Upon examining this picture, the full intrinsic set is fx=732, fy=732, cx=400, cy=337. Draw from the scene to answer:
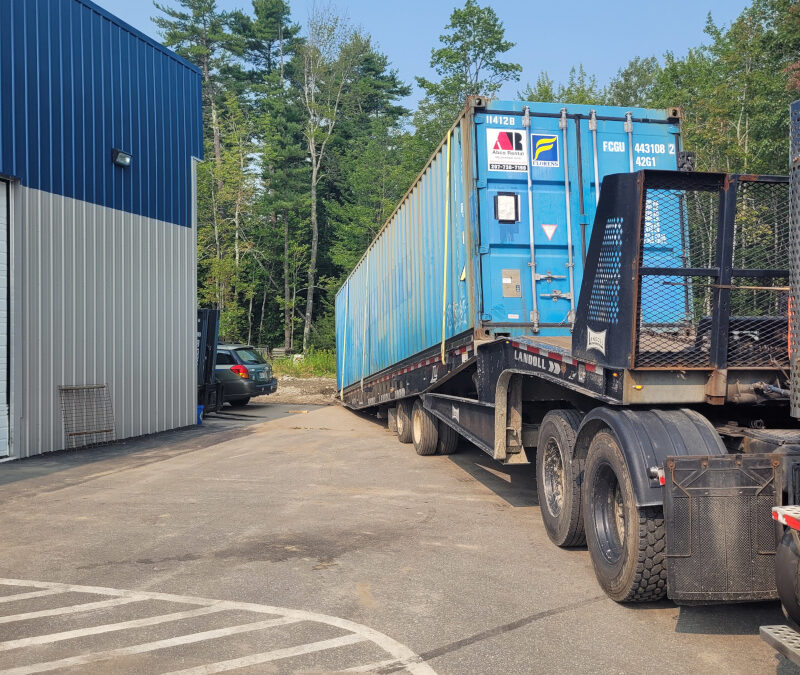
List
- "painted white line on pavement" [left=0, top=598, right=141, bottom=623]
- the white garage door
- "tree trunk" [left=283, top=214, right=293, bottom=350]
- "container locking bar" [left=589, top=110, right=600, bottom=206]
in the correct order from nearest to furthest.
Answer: "painted white line on pavement" [left=0, top=598, right=141, bottom=623], "container locking bar" [left=589, top=110, right=600, bottom=206], the white garage door, "tree trunk" [left=283, top=214, right=293, bottom=350]

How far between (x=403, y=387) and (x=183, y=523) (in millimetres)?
5510

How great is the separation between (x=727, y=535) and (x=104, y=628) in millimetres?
3452

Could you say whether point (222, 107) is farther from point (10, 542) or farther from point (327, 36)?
point (10, 542)

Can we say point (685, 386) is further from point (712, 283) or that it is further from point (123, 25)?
point (123, 25)

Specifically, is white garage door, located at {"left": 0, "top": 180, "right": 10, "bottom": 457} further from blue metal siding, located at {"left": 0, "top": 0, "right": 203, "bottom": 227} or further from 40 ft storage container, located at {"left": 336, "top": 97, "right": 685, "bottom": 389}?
40 ft storage container, located at {"left": 336, "top": 97, "right": 685, "bottom": 389}

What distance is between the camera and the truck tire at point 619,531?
4141 millimetres

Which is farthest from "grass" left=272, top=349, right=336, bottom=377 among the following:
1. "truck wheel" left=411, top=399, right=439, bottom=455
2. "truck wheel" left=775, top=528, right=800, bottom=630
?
"truck wheel" left=775, top=528, right=800, bottom=630

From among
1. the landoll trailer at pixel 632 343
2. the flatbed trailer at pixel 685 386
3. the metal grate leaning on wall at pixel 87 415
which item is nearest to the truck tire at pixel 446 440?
the landoll trailer at pixel 632 343

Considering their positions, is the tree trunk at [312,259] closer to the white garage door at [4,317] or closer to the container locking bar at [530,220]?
the white garage door at [4,317]

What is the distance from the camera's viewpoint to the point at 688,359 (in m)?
4.51

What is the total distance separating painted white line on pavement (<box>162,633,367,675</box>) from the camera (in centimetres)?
360

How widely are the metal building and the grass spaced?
53.3 ft

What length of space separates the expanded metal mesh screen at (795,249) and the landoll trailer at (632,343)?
0.37 metres

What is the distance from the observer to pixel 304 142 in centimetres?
4441
